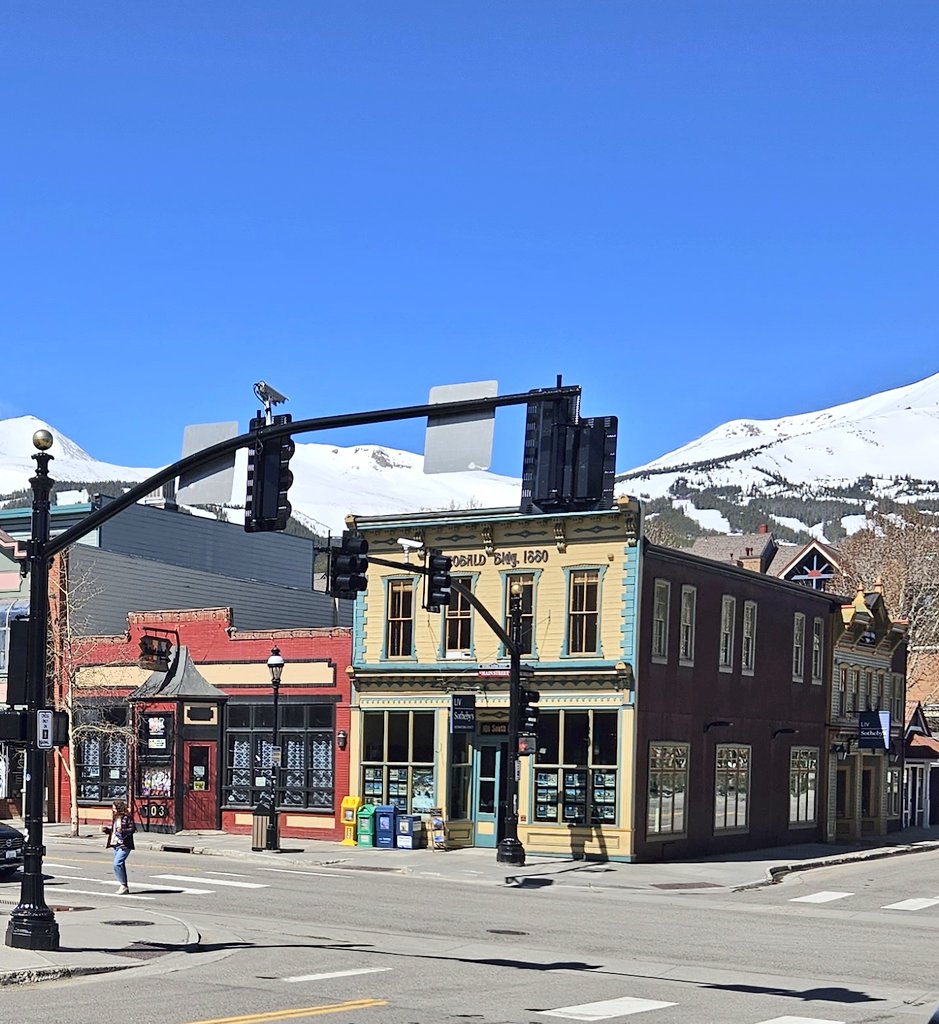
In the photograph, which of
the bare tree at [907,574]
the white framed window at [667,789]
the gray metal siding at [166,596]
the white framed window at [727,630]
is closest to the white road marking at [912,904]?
the white framed window at [667,789]

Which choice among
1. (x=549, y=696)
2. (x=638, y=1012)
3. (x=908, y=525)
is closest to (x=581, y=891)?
(x=549, y=696)

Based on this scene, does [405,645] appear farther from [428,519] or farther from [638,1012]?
[638,1012]

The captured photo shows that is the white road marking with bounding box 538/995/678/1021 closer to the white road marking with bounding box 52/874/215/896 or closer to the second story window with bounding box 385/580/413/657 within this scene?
the white road marking with bounding box 52/874/215/896

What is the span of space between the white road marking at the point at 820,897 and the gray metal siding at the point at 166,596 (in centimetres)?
2705

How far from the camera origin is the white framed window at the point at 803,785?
49.7 m

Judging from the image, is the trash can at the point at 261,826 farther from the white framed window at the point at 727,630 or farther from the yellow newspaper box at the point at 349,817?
the white framed window at the point at 727,630

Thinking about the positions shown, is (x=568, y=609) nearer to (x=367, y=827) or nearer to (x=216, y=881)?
(x=367, y=827)

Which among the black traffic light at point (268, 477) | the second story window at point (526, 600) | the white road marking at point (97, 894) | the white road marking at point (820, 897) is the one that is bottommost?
the white road marking at point (820, 897)

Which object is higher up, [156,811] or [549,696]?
[549,696]

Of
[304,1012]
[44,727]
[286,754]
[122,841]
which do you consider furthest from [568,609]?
[304,1012]

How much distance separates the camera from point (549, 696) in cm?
4147

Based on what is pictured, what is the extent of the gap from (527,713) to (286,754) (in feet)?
35.4

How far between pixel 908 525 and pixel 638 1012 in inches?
2864

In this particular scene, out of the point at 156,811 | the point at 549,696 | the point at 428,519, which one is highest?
the point at 428,519
